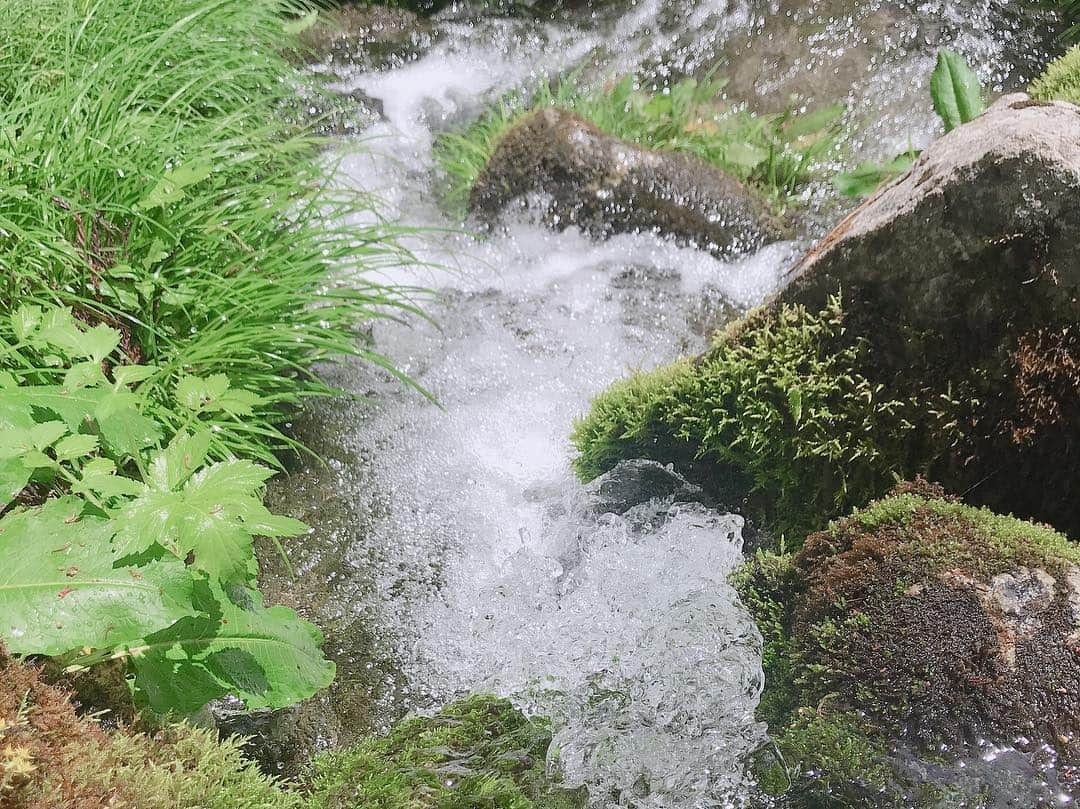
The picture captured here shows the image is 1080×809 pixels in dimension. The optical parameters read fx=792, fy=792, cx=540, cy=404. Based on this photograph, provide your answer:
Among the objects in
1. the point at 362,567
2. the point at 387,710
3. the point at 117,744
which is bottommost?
the point at 117,744

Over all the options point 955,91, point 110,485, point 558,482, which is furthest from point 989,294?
point 110,485

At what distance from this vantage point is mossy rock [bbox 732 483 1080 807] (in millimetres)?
2113

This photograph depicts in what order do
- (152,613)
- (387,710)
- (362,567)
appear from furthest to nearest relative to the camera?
(362,567)
(387,710)
(152,613)

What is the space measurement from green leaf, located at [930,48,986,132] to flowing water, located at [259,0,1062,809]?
3.98ft

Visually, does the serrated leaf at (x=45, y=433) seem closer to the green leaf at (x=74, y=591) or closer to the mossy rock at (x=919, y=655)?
the green leaf at (x=74, y=591)

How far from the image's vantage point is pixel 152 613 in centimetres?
200

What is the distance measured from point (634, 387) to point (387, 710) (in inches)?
65.3

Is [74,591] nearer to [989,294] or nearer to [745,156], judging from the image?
[989,294]

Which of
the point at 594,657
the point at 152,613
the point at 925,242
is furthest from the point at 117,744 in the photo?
the point at 925,242

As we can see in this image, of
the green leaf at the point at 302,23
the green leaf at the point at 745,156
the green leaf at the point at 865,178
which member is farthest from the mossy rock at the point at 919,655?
the green leaf at the point at 302,23

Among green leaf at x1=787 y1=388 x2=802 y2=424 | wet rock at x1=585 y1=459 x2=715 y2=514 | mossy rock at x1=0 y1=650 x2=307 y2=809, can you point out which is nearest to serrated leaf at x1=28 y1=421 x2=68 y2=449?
mossy rock at x1=0 y1=650 x2=307 y2=809

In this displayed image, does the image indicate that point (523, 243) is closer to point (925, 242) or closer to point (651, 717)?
point (925, 242)

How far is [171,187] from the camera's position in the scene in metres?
3.54

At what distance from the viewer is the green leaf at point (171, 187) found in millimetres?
3459
